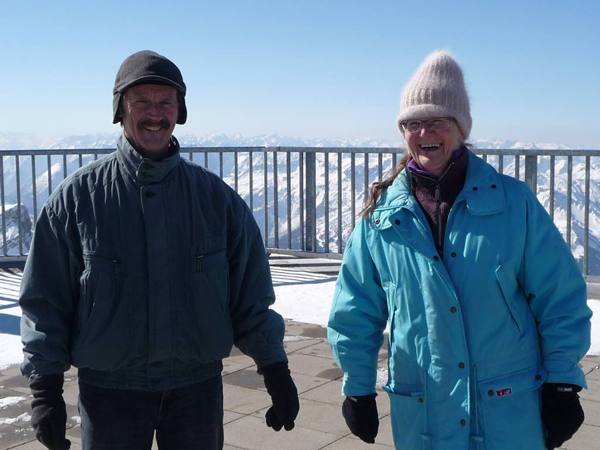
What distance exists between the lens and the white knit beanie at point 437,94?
10.1ft

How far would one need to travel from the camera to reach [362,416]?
3.08 meters

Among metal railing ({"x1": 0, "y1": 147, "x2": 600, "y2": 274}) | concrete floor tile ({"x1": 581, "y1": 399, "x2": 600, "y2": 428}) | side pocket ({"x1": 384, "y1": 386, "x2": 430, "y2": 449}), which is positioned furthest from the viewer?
metal railing ({"x1": 0, "y1": 147, "x2": 600, "y2": 274})

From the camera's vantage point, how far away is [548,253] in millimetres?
2914

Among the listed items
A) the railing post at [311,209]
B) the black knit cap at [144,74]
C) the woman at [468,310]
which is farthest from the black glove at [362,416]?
the railing post at [311,209]

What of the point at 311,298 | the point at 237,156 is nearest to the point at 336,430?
the point at 311,298

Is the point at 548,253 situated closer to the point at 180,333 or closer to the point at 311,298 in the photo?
the point at 180,333

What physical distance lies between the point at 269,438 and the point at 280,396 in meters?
1.72

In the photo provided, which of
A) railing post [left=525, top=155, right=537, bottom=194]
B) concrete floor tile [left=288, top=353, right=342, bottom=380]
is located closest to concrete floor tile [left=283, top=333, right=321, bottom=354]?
concrete floor tile [left=288, top=353, right=342, bottom=380]

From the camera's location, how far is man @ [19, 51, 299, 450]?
3006 millimetres

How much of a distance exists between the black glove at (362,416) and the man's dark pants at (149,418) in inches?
18.2

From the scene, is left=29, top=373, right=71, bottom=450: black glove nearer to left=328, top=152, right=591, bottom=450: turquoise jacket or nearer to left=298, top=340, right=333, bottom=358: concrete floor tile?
left=328, top=152, right=591, bottom=450: turquoise jacket

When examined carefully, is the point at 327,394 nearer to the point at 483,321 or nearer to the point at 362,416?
the point at 362,416

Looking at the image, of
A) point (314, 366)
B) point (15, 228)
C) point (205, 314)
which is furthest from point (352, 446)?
point (15, 228)

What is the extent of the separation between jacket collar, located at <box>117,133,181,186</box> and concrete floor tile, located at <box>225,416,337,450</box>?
6.83 ft
